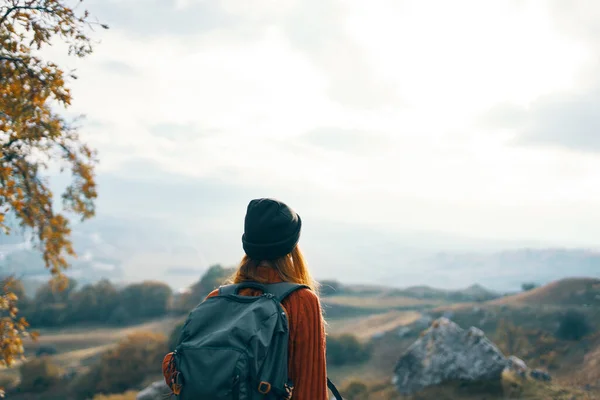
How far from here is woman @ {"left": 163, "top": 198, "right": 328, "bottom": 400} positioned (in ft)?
11.0

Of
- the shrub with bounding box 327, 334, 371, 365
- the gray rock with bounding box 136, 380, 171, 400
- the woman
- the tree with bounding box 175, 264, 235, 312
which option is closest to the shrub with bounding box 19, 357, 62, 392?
the gray rock with bounding box 136, 380, 171, 400

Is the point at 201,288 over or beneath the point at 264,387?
beneath

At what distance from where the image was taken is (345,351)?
28.2m

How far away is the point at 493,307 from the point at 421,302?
2432cm

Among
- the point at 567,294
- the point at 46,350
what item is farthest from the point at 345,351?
the point at 46,350

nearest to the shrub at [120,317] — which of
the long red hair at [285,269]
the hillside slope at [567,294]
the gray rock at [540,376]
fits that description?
the hillside slope at [567,294]

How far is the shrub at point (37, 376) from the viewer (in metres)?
24.9

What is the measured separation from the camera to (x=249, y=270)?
3.75 m

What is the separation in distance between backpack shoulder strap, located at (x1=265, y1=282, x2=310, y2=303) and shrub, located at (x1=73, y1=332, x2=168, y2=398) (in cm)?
2318

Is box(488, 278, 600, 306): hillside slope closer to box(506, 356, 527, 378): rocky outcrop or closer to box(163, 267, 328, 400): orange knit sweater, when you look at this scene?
box(506, 356, 527, 378): rocky outcrop

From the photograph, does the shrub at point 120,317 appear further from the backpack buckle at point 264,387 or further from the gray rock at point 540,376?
the backpack buckle at point 264,387

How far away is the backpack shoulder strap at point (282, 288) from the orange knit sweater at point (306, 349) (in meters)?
0.07

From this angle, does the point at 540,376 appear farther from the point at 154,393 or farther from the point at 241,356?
the point at 241,356

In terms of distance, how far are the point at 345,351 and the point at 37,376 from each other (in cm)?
1663
